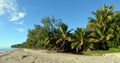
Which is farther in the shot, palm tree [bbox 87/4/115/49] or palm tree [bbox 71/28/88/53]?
palm tree [bbox 71/28/88/53]

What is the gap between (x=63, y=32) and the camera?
34.2 metres

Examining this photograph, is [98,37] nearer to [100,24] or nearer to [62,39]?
[100,24]

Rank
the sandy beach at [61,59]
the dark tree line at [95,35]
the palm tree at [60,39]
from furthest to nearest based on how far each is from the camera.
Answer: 1. the palm tree at [60,39]
2. the dark tree line at [95,35]
3. the sandy beach at [61,59]

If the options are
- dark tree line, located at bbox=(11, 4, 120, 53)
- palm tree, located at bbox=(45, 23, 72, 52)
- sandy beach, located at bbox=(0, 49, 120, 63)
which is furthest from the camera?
palm tree, located at bbox=(45, 23, 72, 52)

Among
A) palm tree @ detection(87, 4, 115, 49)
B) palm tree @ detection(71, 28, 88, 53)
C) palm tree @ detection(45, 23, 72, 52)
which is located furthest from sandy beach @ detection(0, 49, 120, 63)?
palm tree @ detection(45, 23, 72, 52)

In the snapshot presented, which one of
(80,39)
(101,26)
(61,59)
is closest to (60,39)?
(80,39)

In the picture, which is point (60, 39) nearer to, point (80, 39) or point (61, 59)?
point (80, 39)

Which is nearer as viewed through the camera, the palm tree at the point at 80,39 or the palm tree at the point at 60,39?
the palm tree at the point at 80,39

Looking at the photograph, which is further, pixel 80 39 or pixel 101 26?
pixel 80 39

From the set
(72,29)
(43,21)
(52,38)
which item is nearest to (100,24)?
(72,29)

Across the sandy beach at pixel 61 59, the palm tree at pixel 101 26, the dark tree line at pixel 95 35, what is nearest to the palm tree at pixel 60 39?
the dark tree line at pixel 95 35

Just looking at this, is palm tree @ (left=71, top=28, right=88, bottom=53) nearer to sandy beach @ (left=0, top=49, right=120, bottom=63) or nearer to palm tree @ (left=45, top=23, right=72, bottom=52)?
palm tree @ (left=45, top=23, right=72, bottom=52)

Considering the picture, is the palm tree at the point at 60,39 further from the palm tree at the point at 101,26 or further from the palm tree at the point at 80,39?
→ the palm tree at the point at 101,26

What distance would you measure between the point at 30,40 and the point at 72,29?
37.0 m
